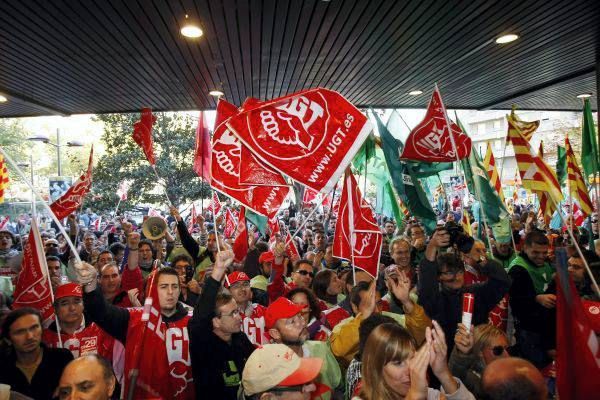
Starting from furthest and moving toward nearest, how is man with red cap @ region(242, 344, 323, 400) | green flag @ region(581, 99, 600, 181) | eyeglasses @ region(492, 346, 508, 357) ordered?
green flag @ region(581, 99, 600, 181)
eyeglasses @ region(492, 346, 508, 357)
man with red cap @ region(242, 344, 323, 400)

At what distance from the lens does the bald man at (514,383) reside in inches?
92.4

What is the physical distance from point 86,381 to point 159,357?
1.01m

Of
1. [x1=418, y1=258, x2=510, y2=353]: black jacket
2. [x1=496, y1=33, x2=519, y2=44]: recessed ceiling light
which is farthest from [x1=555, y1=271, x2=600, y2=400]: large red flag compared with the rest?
[x1=496, y1=33, x2=519, y2=44]: recessed ceiling light

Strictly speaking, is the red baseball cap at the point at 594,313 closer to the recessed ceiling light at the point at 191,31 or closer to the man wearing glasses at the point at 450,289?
the man wearing glasses at the point at 450,289

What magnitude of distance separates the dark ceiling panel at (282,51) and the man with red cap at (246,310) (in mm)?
3348

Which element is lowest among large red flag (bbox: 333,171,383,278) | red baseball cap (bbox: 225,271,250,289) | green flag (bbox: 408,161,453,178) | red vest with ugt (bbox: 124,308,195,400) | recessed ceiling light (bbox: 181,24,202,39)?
red vest with ugt (bbox: 124,308,195,400)

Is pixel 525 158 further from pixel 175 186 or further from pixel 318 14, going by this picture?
pixel 175 186

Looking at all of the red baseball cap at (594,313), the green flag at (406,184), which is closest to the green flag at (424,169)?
the green flag at (406,184)

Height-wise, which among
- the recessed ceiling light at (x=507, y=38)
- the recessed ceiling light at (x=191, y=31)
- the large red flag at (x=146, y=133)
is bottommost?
the large red flag at (x=146, y=133)

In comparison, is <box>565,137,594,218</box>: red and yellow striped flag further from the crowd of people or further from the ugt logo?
the ugt logo

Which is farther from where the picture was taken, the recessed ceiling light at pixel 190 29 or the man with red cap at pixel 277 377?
the recessed ceiling light at pixel 190 29

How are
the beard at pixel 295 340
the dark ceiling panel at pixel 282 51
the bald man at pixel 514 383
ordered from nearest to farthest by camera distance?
the bald man at pixel 514 383 → the beard at pixel 295 340 → the dark ceiling panel at pixel 282 51

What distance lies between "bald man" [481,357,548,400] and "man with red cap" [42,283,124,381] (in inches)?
128

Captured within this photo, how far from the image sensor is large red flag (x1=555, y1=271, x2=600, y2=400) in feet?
8.46
